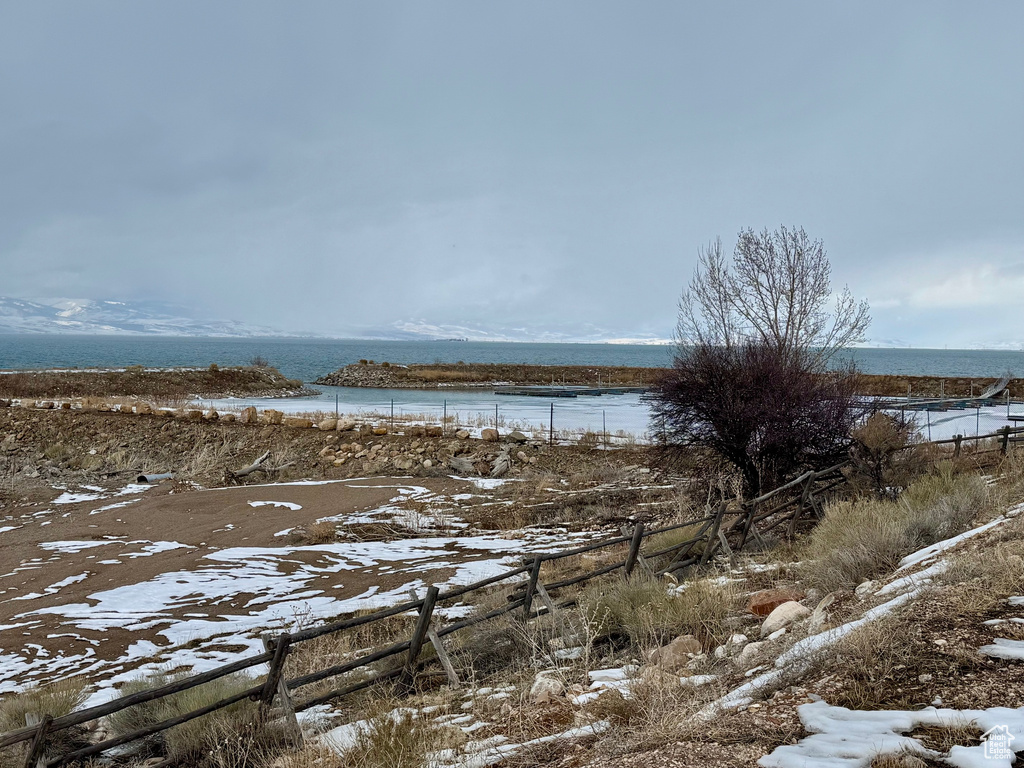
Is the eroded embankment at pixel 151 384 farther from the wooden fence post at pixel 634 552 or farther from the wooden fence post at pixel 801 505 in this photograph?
A: the wooden fence post at pixel 634 552

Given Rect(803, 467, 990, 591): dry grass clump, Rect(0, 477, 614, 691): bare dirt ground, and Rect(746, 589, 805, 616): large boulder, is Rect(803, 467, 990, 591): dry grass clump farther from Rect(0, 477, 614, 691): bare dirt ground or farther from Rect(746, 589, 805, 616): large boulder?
Rect(0, 477, 614, 691): bare dirt ground

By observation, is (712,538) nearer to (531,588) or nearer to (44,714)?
(531,588)

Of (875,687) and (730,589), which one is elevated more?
(875,687)

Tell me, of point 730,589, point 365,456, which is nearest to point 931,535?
point 730,589

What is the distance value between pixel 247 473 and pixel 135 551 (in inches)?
355

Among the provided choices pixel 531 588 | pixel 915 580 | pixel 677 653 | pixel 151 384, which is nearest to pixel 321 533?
pixel 531 588

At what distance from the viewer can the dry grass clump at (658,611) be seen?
6539 mm

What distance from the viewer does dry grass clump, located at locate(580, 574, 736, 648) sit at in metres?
6.54

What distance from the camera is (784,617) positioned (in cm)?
610

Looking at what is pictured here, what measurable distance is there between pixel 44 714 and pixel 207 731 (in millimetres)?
1298

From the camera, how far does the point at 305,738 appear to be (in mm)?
5301

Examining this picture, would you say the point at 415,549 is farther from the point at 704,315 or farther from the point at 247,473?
the point at 704,315

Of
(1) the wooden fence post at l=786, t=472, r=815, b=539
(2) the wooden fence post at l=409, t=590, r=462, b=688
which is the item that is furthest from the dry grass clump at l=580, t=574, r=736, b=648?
(1) the wooden fence post at l=786, t=472, r=815, b=539

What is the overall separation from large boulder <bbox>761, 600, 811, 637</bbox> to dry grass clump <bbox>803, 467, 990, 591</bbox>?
1.11 metres
